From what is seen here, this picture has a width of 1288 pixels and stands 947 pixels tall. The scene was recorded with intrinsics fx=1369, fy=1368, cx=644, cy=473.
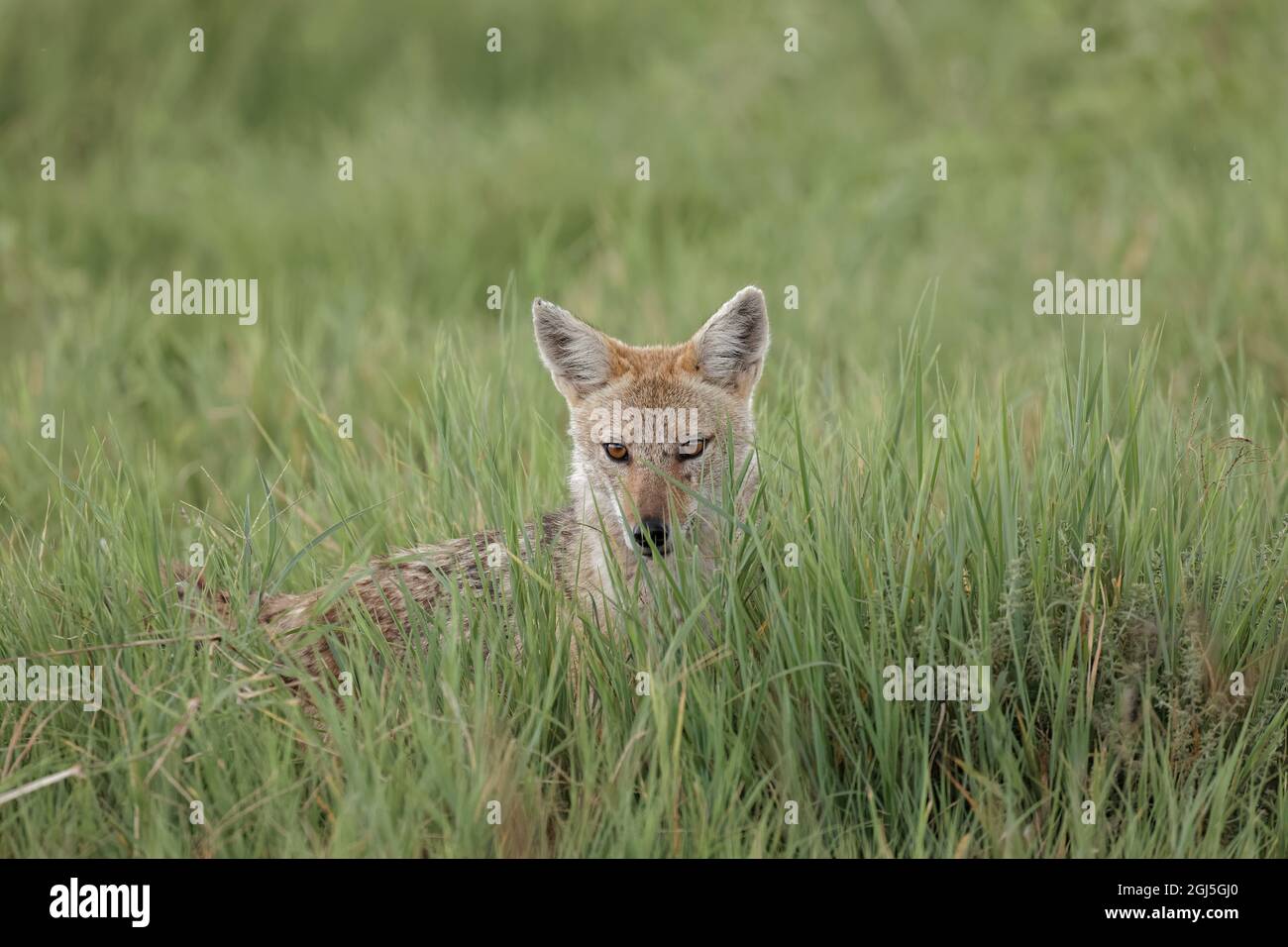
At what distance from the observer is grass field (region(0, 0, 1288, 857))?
4.27 metres

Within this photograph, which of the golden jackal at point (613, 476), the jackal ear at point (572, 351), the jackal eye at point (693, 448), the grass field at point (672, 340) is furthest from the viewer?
the jackal ear at point (572, 351)

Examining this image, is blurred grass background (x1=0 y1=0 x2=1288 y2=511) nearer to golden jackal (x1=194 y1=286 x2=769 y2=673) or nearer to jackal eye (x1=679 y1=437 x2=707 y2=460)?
golden jackal (x1=194 y1=286 x2=769 y2=673)

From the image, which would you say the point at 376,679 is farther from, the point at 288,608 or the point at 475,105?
the point at 475,105

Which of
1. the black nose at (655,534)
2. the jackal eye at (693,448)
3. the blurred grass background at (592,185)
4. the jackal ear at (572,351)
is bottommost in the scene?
the black nose at (655,534)

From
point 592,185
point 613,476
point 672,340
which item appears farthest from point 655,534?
point 592,185

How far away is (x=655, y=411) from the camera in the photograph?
591cm

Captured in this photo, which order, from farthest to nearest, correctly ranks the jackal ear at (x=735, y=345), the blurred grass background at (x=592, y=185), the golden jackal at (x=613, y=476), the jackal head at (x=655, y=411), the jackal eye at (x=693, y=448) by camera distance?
the blurred grass background at (x=592, y=185) → the jackal ear at (x=735, y=345) → the jackal eye at (x=693, y=448) → the jackal head at (x=655, y=411) → the golden jackal at (x=613, y=476)

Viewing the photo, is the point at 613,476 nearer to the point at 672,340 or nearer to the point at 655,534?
the point at 655,534

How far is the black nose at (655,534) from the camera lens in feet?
17.0

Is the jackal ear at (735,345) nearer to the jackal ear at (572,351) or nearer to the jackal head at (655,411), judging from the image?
the jackal head at (655,411)

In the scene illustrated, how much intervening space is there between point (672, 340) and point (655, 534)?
12.9 feet

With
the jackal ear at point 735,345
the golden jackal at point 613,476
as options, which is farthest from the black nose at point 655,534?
A: the jackal ear at point 735,345

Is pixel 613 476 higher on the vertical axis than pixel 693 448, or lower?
lower

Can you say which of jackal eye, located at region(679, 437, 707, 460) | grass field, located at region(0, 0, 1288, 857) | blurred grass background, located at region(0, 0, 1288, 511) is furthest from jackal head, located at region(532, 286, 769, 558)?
blurred grass background, located at region(0, 0, 1288, 511)
